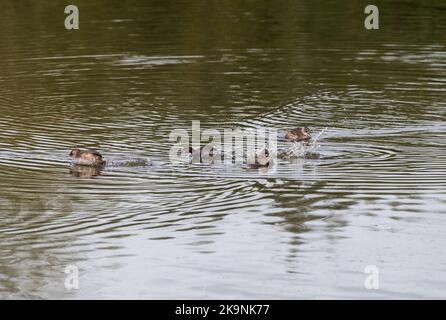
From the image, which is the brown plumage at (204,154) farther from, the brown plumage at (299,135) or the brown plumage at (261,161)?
the brown plumage at (299,135)

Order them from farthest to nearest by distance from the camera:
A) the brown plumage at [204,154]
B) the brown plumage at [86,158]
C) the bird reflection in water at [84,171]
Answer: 1. the brown plumage at [204,154]
2. the brown plumage at [86,158]
3. the bird reflection in water at [84,171]

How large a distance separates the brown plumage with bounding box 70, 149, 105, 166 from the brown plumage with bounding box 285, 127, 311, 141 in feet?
8.79

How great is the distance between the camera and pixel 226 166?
47.4 feet

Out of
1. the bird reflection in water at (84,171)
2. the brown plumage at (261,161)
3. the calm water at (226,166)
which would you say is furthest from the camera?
the brown plumage at (261,161)

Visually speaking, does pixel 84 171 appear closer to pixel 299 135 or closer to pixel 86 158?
pixel 86 158

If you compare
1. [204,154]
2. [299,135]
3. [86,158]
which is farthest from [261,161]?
[86,158]

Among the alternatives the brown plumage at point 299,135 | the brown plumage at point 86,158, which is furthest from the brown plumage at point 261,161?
the brown plumage at point 86,158

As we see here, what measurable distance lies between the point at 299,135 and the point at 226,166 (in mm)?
1518

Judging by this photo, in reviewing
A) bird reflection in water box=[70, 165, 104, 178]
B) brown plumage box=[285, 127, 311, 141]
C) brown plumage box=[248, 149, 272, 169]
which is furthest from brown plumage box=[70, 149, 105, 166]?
brown plumage box=[285, 127, 311, 141]

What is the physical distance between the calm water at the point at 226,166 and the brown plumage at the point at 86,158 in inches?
8.3

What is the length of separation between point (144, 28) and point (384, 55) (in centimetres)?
633

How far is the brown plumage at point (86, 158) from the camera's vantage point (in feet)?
46.9

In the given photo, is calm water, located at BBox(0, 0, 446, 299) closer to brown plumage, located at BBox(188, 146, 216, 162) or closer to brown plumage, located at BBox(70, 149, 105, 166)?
brown plumage, located at BBox(70, 149, 105, 166)

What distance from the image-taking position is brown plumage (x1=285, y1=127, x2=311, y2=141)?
50.7 ft
